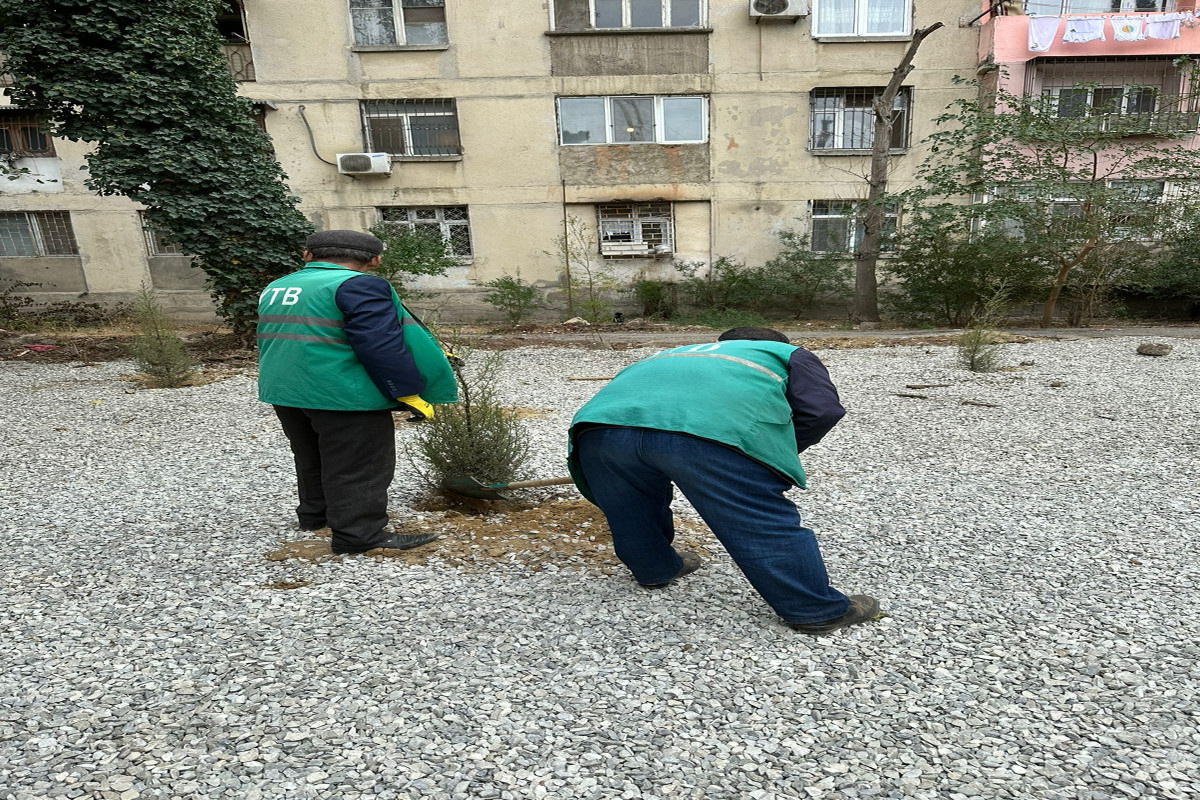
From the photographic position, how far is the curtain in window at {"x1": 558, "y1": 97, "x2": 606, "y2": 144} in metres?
14.6

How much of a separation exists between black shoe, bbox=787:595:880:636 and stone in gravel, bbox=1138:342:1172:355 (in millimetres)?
8581

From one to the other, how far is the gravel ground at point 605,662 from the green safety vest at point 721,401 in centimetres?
73

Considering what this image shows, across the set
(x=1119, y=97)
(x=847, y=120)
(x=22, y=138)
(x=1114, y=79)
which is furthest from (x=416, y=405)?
(x=1114, y=79)

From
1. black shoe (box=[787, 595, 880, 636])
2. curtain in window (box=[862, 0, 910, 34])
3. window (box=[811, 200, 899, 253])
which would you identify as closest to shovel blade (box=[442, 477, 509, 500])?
black shoe (box=[787, 595, 880, 636])

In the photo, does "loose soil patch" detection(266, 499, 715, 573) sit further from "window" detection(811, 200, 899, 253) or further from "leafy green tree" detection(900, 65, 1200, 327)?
"window" detection(811, 200, 899, 253)

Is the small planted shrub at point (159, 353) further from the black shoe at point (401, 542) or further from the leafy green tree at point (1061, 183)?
the leafy green tree at point (1061, 183)

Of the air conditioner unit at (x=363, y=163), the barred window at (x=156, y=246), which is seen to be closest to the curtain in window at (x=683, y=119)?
the air conditioner unit at (x=363, y=163)

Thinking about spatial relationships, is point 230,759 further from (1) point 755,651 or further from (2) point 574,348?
(2) point 574,348

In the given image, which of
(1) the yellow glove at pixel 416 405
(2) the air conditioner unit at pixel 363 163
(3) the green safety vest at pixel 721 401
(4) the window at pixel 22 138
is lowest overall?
(1) the yellow glove at pixel 416 405

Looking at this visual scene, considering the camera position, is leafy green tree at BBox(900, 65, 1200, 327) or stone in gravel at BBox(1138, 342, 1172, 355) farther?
leafy green tree at BBox(900, 65, 1200, 327)

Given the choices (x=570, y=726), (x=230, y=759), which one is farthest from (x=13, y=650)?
(x=570, y=726)

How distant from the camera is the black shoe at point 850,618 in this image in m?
2.37

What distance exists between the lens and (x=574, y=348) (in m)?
11.0

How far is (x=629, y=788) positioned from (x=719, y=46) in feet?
50.5
